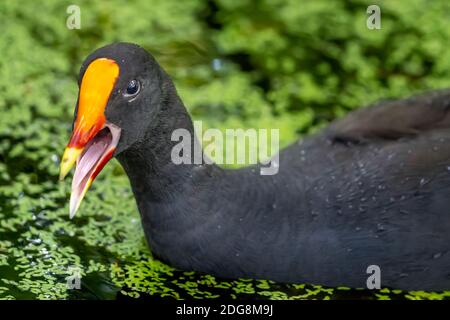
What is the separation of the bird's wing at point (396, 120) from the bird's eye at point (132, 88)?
102cm

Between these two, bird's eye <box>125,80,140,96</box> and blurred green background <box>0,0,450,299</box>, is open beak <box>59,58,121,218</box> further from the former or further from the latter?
blurred green background <box>0,0,450,299</box>

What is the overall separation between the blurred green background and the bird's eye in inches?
33.1

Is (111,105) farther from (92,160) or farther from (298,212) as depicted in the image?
(298,212)

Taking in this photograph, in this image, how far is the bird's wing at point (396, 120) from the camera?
449 cm

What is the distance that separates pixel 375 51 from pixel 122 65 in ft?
8.91

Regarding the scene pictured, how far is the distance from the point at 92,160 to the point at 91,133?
10 cm

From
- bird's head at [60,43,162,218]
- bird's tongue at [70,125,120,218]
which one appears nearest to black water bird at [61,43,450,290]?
bird's head at [60,43,162,218]

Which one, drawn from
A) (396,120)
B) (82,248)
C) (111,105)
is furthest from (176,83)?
(111,105)

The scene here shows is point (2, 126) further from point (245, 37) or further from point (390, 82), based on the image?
point (390, 82)

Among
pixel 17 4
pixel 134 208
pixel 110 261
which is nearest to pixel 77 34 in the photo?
pixel 17 4

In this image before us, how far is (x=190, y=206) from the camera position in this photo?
421cm

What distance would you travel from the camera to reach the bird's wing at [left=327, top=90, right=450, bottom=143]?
4.49 metres

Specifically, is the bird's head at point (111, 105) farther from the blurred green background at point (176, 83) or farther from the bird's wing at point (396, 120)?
the bird's wing at point (396, 120)

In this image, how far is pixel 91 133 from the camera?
381cm
